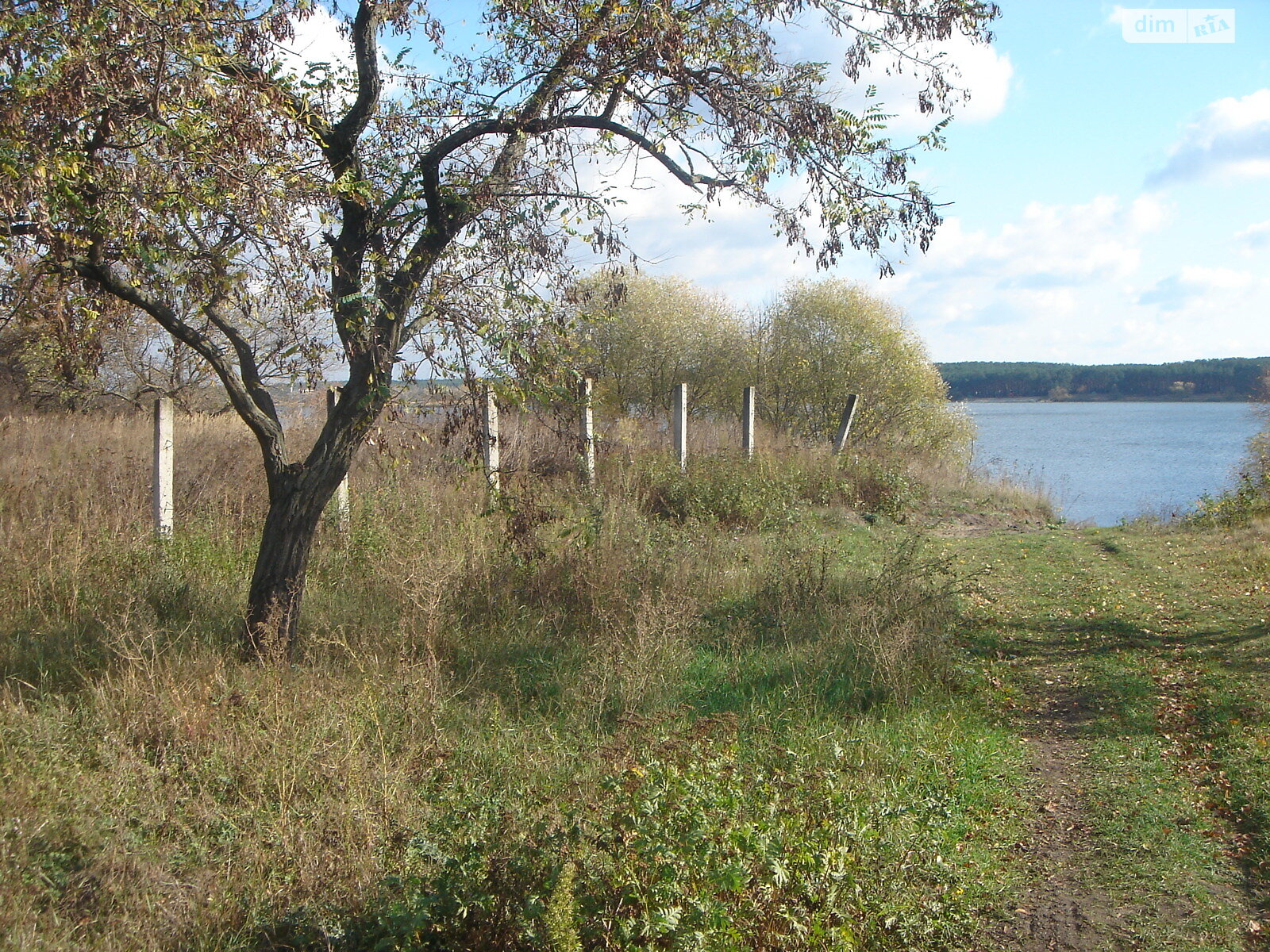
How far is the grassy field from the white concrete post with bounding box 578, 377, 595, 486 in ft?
1.27

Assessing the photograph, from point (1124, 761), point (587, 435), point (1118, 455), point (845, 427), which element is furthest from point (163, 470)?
point (1118, 455)

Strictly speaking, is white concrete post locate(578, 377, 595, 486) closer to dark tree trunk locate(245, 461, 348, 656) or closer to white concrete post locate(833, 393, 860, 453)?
dark tree trunk locate(245, 461, 348, 656)

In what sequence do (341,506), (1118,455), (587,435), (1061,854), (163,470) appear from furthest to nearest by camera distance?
(1118,455)
(587,435)
(341,506)
(163,470)
(1061,854)

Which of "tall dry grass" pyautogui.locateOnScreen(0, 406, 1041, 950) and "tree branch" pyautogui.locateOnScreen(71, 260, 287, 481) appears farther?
"tree branch" pyautogui.locateOnScreen(71, 260, 287, 481)

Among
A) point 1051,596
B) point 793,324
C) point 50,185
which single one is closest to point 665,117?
point 50,185

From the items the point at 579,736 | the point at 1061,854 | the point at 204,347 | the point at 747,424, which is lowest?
the point at 1061,854

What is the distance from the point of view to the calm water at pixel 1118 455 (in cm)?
2216

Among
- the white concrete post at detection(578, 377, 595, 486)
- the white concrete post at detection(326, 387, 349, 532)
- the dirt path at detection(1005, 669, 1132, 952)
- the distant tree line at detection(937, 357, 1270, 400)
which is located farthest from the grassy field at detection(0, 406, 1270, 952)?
the distant tree line at detection(937, 357, 1270, 400)

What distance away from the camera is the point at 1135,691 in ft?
23.0

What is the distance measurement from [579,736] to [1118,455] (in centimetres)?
4423

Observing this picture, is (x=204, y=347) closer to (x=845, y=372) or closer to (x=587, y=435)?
(x=587, y=435)

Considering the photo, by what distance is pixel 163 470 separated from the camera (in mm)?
9047

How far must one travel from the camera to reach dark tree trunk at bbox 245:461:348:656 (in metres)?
6.54

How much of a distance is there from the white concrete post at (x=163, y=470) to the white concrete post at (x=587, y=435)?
4.00m
